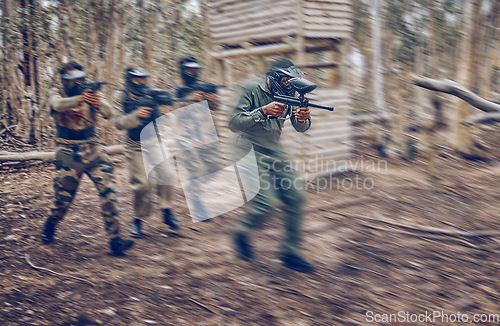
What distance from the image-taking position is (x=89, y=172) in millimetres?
4117

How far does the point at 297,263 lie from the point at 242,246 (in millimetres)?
464

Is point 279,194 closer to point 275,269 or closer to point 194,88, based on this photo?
point 275,269

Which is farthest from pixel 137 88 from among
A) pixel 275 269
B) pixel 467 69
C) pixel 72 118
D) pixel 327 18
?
pixel 467 69

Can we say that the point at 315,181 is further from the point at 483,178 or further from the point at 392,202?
the point at 483,178

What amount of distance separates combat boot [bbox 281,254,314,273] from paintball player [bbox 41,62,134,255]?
60.6 inches

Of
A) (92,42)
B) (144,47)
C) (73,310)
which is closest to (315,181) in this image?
(73,310)

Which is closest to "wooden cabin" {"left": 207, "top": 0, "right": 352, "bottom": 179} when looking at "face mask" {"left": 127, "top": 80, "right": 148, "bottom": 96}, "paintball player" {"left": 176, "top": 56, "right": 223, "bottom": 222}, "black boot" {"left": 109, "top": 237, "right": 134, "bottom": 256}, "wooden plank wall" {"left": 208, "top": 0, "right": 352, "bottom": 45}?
"wooden plank wall" {"left": 208, "top": 0, "right": 352, "bottom": 45}

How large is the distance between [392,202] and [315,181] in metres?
1.23

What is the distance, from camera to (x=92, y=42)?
337 inches

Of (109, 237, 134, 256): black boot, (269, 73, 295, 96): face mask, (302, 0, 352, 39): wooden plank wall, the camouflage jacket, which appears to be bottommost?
(109, 237, 134, 256): black boot

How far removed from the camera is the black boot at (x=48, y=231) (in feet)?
14.4

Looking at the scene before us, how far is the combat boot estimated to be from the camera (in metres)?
3.54

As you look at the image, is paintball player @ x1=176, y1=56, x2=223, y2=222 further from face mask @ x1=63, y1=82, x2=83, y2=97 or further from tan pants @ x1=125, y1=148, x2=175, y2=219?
face mask @ x1=63, y1=82, x2=83, y2=97

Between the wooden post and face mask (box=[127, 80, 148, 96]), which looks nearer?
face mask (box=[127, 80, 148, 96])
